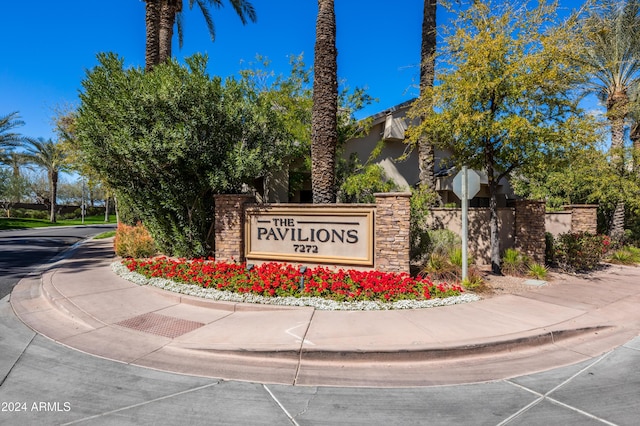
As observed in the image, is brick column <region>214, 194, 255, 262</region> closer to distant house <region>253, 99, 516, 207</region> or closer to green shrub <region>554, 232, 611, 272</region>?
distant house <region>253, 99, 516, 207</region>

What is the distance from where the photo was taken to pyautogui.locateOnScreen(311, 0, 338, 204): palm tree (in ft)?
29.7

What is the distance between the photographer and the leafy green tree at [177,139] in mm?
8117

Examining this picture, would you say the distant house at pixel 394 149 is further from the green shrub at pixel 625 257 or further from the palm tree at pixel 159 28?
the palm tree at pixel 159 28

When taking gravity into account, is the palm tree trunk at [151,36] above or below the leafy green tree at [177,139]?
above

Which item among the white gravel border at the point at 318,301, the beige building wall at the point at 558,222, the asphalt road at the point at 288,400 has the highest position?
the beige building wall at the point at 558,222

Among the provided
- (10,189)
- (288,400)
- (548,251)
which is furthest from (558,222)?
(10,189)

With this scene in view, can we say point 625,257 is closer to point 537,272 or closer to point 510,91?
point 537,272

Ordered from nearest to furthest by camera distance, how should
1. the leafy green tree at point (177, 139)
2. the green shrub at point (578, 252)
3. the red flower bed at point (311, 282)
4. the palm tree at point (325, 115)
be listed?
the red flower bed at point (311, 282)
the leafy green tree at point (177, 139)
the palm tree at point (325, 115)
the green shrub at point (578, 252)

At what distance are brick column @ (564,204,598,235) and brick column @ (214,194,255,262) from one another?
1172 cm

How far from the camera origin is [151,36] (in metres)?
14.3

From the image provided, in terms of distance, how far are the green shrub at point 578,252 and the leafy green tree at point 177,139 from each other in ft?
29.0

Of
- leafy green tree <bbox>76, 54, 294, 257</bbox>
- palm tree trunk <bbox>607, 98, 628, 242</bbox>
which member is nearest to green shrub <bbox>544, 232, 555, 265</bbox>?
palm tree trunk <bbox>607, 98, 628, 242</bbox>

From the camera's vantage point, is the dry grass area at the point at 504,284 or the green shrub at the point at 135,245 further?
the green shrub at the point at 135,245

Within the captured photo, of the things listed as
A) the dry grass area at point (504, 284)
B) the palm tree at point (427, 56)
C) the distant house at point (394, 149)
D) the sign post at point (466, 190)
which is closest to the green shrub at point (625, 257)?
the distant house at point (394, 149)
